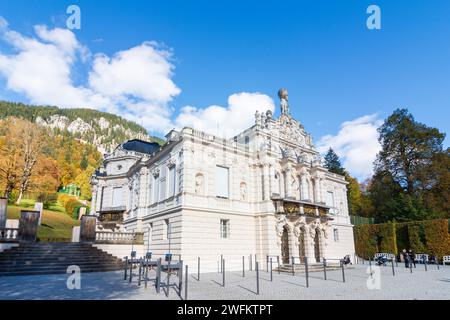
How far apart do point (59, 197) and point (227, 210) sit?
5185cm

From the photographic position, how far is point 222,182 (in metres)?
23.5

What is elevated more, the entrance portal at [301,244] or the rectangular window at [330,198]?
the rectangular window at [330,198]

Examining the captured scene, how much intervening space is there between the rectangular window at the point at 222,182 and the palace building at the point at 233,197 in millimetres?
83

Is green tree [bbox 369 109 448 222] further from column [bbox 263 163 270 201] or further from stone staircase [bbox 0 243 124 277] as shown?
stone staircase [bbox 0 243 124 277]

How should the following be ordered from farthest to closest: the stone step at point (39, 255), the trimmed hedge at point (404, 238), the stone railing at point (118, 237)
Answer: the trimmed hedge at point (404, 238), the stone railing at point (118, 237), the stone step at point (39, 255)

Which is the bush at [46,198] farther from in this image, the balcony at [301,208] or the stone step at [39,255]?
the balcony at [301,208]

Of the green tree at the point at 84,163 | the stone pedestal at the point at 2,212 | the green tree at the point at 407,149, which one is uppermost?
the green tree at the point at 84,163

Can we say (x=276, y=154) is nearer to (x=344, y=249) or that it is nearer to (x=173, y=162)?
(x=173, y=162)

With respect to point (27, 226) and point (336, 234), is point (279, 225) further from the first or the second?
point (27, 226)

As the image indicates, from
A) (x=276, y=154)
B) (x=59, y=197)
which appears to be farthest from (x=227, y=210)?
(x=59, y=197)

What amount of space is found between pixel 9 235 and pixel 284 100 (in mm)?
27668

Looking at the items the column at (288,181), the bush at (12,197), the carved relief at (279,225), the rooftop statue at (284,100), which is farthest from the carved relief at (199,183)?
the bush at (12,197)

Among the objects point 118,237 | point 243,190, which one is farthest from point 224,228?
point 118,237

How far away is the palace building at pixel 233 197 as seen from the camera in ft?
68.7
